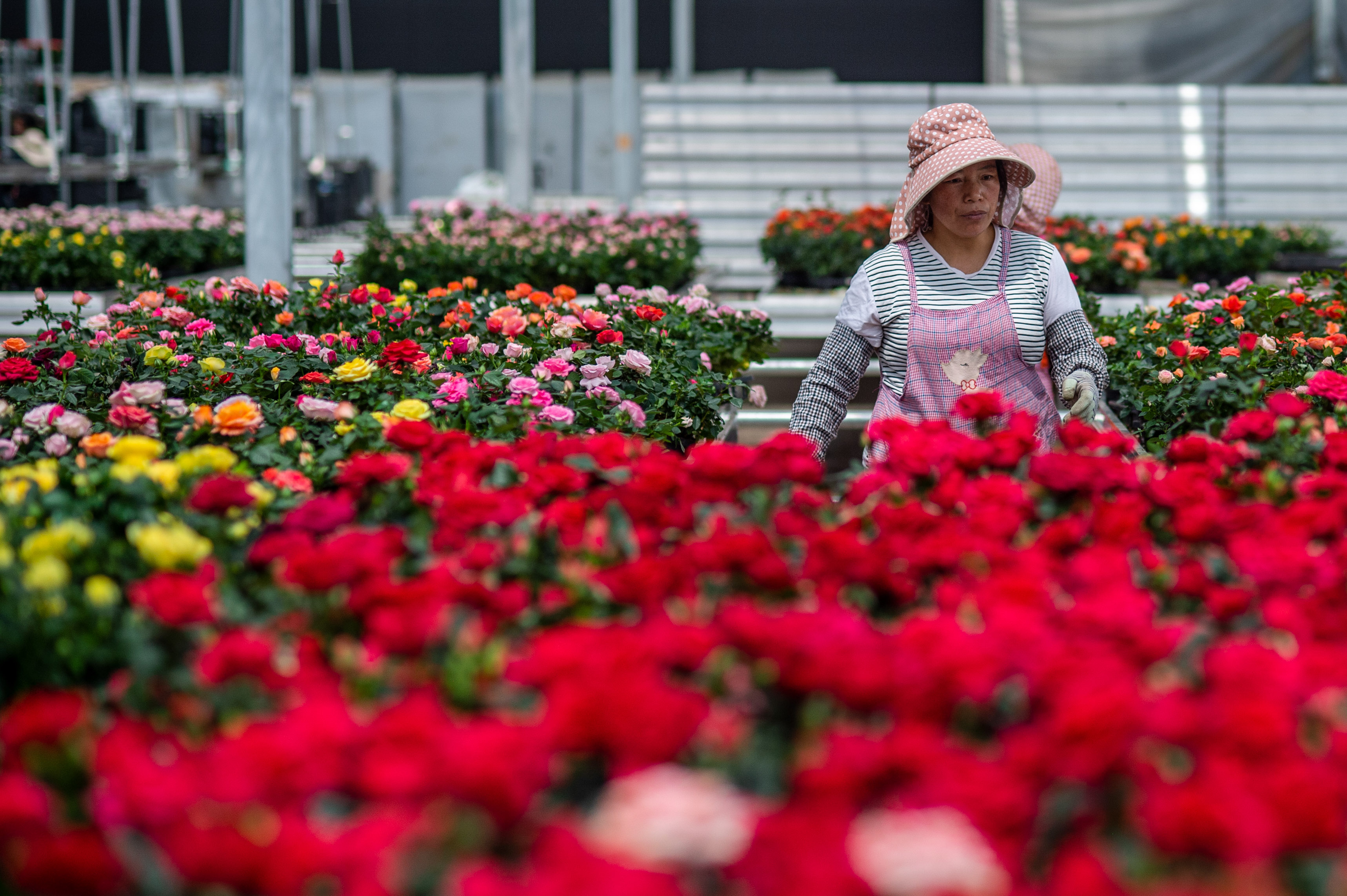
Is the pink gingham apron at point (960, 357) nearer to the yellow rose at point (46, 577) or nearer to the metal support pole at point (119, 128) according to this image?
the yellow rose at point (46, 577)

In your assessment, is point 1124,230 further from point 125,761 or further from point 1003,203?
point 125,761

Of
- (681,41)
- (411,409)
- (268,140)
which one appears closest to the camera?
(411,409)

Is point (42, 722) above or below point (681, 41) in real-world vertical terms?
below

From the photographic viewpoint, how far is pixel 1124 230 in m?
7.33

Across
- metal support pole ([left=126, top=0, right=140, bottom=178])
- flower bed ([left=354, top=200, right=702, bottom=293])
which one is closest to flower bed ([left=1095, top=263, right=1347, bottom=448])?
flower bed ([left=354, top=200, right=702, bottom=293])

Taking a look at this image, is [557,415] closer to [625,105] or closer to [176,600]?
[176,600]

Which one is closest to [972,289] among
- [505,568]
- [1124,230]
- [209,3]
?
[505,568]

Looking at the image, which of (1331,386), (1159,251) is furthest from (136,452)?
(1159,251)

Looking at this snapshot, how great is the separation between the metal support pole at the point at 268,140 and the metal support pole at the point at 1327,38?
14.1 m

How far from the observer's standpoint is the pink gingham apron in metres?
2.91

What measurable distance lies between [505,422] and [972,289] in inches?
44.0

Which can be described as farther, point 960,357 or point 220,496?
point 960,357

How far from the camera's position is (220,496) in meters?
1.70

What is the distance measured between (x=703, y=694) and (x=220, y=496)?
2.76 ft
